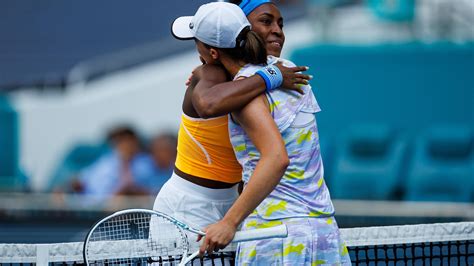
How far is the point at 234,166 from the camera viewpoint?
3469mm

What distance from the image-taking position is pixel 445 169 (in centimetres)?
942

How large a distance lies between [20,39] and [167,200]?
12.8 m

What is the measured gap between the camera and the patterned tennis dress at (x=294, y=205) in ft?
9.97

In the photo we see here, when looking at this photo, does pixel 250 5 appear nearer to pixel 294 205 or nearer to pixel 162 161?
pixel 294 205

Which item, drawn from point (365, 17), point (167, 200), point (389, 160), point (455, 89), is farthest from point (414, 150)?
point (167, 200)

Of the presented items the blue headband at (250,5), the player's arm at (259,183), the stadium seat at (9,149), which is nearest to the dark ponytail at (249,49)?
the player's arm at (259,183)

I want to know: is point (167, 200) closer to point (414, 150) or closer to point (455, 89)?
point (414, 150)

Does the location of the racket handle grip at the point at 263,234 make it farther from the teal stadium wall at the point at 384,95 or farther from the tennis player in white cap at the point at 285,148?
the teal stadium wall at the point at 384,95

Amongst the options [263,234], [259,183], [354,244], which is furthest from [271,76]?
[354,244]

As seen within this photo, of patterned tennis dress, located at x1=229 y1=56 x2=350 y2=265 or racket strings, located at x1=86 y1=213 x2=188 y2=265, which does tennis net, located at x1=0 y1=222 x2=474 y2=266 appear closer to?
racket strings, located at x1=86 y1=213 x2=188 y2=265

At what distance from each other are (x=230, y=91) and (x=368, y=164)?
6.86 m

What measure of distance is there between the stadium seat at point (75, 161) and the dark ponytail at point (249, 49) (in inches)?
321

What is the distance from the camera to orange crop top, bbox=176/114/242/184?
3.38 m

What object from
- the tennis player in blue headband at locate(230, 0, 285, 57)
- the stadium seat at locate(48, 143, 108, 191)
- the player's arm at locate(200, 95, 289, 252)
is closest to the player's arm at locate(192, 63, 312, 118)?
the player's arm at locate(200, 95, 289, 252)
